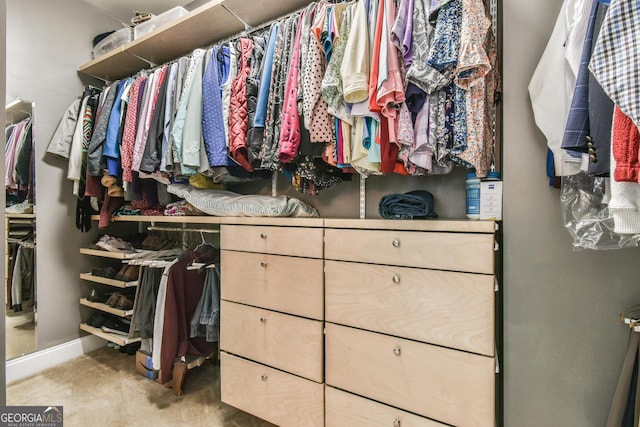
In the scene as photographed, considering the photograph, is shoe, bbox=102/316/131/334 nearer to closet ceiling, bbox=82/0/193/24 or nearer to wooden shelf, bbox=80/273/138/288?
wooden shelf, bbox=80/273/138/288

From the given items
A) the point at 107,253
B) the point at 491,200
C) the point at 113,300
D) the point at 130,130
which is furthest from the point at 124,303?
the point at 491,200

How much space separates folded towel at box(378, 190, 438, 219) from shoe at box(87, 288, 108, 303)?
237 cm

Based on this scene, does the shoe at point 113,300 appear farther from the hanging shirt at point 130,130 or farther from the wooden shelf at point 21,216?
the hanging shirt at point 130,130

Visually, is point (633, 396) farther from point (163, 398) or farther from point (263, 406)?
point (163, 398)

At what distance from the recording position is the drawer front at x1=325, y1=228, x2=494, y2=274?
3.38ft

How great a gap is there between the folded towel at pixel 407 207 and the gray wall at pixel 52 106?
245 centimetres

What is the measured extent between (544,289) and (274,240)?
1.06 m

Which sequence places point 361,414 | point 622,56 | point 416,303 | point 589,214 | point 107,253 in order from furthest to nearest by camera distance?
point 107,253 → point 361,414 → point 416,303 → point 589,214 → point 622,56

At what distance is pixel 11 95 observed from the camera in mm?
2137

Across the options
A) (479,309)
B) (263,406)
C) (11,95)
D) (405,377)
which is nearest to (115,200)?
(11,95)

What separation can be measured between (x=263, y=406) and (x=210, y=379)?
77cm

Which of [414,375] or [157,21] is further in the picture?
[157,21]

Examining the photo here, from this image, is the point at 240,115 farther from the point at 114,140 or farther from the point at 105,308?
the point at 105,308

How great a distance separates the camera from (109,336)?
224 cm
